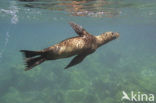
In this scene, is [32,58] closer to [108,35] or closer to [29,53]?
[29,53]

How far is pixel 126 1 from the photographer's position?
54.1ft

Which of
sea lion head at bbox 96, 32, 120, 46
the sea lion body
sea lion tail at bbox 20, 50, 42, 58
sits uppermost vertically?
sea lion tail at bbox 20, 50, 42, 58

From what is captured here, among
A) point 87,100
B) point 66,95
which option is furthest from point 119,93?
point 66,95

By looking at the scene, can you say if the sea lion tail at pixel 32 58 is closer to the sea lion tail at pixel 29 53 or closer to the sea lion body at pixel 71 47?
the sea lion tail at pixel 29 53

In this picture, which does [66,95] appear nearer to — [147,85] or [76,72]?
[76,72]

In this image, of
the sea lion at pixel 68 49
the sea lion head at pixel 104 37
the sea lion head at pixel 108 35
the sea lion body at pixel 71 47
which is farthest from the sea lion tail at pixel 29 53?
the sea lion head at pixel 108 35

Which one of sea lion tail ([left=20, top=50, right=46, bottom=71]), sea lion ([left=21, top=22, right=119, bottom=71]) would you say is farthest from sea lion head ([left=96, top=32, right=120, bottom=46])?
sea lion tail ([left=20, top=50, right=46, bottom=71])

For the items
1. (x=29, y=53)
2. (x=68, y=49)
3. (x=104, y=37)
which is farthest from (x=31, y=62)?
(x=104, y=37)

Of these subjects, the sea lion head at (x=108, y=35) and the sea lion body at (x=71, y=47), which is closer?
the sea lion body at (x=71, y=47)

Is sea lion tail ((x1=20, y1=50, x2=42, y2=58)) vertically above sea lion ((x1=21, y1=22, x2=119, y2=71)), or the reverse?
sea lion tail ((x1=20, y1=50, x2=42, y2=58))

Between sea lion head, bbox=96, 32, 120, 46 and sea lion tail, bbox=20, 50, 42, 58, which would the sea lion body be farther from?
sea lion head, bbox=96, 32, 120, 46

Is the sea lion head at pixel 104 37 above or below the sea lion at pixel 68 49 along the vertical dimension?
below

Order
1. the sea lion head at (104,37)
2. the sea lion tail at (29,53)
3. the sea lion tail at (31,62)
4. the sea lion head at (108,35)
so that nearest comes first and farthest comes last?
1. the sea lion tail at (29,53)
2. the sea lion tail at (31,62)
3. the sea lion head at (104,37)
4. the sea lion head at (108,35)

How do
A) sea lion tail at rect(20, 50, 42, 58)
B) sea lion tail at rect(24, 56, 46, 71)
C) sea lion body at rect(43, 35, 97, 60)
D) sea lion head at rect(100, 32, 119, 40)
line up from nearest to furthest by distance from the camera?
sea lion tail at rect(20, 50, 42, 58) → sea lion tail at rect(24, 56, 46, 71) → sea lion body at rect(43, 35, 97, 60) → sea lion head at rect(100, 32, 119, 40)
